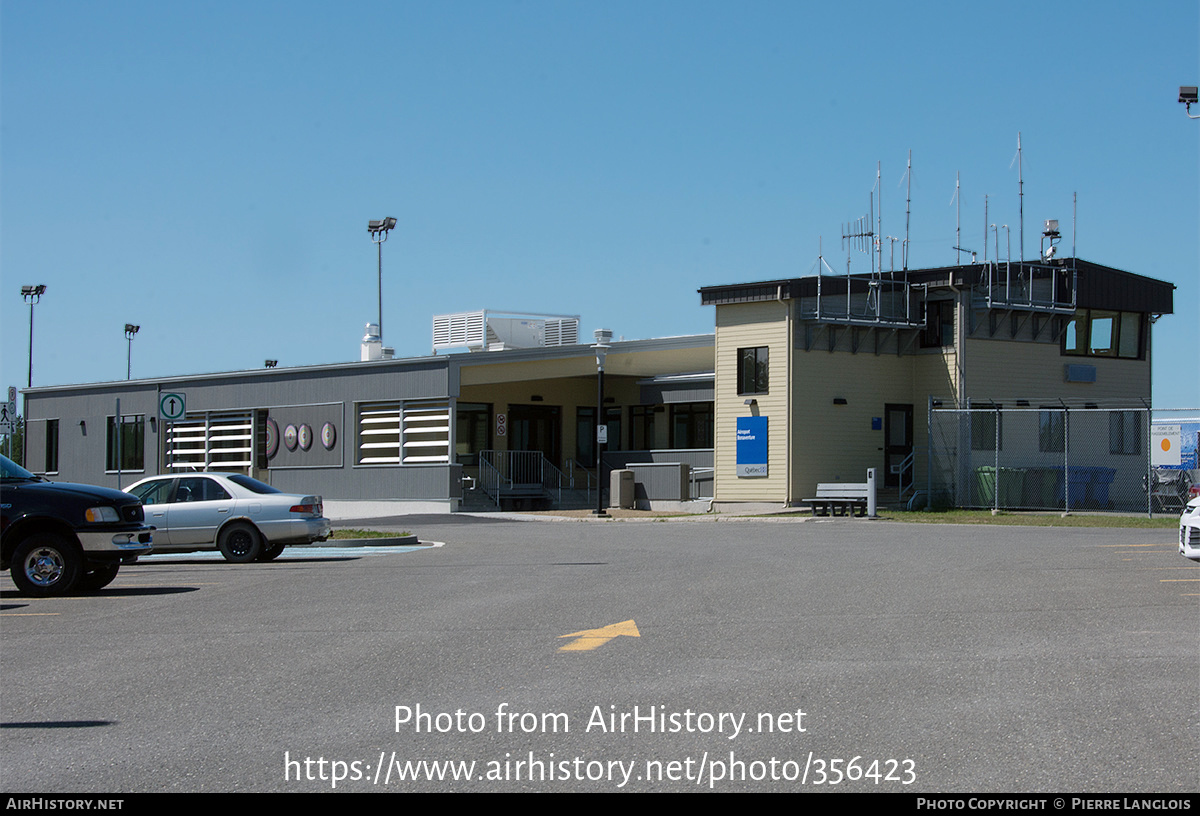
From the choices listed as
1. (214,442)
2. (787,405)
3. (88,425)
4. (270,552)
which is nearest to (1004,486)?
(787,405)

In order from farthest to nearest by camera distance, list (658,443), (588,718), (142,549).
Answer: (658,443) < (142,549) < (588,718)

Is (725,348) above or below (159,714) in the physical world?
above

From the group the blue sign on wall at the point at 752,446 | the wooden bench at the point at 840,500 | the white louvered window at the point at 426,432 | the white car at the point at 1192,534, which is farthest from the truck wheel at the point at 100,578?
the white louvered window at the point at 426,432

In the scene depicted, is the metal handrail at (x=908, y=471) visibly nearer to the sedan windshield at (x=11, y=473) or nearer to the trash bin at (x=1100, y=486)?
the trash bin at (x=1100, y=486)

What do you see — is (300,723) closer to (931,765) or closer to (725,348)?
(931,765)

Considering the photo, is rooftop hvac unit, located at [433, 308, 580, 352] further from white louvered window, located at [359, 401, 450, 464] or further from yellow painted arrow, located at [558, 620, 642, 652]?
yellow painted arrow, located at [558, 620, 642, 652]

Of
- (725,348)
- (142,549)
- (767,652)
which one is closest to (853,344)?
(725,348)

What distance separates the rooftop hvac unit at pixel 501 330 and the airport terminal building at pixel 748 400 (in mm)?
62

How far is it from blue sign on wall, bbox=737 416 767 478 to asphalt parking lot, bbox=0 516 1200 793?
53.2 ft

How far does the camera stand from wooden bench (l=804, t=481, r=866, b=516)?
94.7 ft

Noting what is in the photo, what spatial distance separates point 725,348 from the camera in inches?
1310

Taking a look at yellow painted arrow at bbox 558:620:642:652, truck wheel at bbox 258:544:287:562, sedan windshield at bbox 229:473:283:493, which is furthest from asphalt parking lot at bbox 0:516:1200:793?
sedan windshield at bbox 229:473:283:493

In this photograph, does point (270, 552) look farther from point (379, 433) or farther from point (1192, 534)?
point (379, 433)
